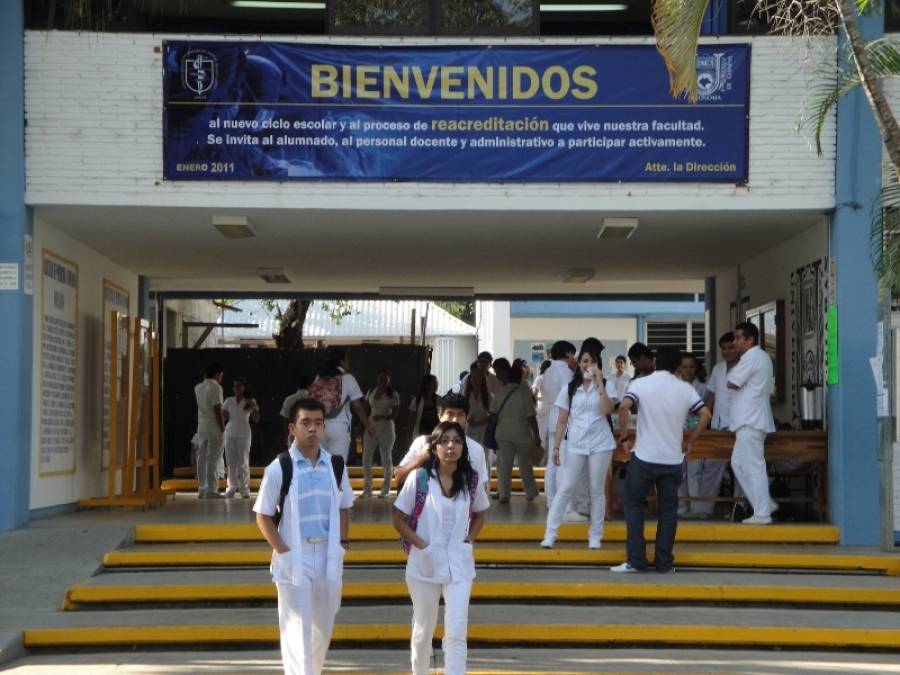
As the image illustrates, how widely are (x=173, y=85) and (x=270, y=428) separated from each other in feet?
31.6

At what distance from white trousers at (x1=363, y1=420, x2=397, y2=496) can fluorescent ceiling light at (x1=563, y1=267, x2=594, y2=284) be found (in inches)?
121

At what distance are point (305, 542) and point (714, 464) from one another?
21.6 ft

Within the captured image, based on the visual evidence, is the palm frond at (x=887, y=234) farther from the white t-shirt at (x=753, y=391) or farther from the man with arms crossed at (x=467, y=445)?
the man with arms crossed at (x=467, y=445)

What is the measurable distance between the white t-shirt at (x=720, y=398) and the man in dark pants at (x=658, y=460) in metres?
2.14

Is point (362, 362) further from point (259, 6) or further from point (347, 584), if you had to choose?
point (347, 584)

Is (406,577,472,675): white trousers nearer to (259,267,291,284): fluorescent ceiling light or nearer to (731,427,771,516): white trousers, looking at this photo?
(731,427,771,516): white trousers

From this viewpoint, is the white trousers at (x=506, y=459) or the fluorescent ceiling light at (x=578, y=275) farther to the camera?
the fluorescent ceiling light at (x=578, y=275)

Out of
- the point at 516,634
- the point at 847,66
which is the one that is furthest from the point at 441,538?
the point at 847,66

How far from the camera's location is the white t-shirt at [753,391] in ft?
35.6

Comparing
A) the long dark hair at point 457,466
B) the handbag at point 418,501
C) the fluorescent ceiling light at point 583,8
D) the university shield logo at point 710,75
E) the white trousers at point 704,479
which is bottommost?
the white trousers at point 704,479

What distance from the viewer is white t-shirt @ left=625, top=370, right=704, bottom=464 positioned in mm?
9688

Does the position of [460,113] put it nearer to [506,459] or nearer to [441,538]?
[506,459]

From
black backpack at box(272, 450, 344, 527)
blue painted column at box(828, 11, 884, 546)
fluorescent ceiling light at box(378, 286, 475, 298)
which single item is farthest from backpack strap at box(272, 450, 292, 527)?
fluorescent ceiling light at box(378, 286, 475, 298)

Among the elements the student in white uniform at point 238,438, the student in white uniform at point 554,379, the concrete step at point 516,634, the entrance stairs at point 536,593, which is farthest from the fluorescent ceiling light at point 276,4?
the concrete step at point 516,634
